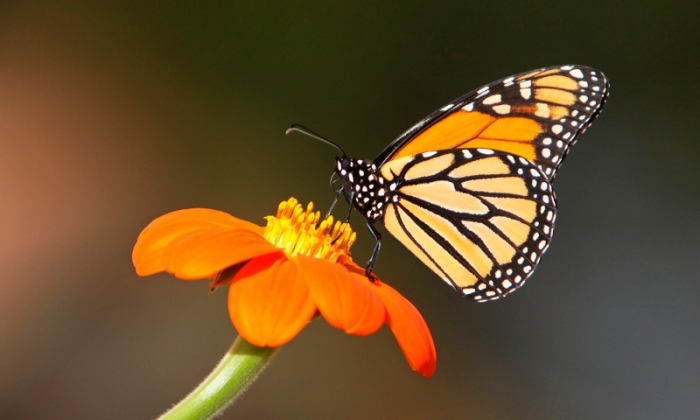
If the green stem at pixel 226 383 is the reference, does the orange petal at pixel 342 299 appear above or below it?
above

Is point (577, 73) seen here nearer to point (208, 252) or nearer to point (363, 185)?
point (363, 185)

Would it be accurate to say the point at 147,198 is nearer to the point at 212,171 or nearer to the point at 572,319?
the point at 212,171

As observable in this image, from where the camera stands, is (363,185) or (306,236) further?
(363,185)

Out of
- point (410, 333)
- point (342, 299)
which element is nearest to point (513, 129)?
point (410, 333)

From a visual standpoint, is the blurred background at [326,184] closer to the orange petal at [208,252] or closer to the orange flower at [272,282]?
the orange flower at [272,282]

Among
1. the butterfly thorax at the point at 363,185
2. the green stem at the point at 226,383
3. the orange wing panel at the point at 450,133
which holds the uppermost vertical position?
the orange wing panel at the point at 450,133

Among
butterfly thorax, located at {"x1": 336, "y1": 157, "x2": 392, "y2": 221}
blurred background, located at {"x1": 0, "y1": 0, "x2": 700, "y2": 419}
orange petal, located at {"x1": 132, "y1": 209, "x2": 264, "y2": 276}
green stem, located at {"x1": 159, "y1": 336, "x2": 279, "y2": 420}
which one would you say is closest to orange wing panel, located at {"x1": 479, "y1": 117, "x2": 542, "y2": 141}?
butterfly thorax, located at {"x1": 336, "y1": 157, "x2": 392, "y2": 221}

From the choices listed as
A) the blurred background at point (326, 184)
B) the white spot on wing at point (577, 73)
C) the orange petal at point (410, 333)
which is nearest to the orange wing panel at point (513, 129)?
the white spot on wing at point (577, 73)
